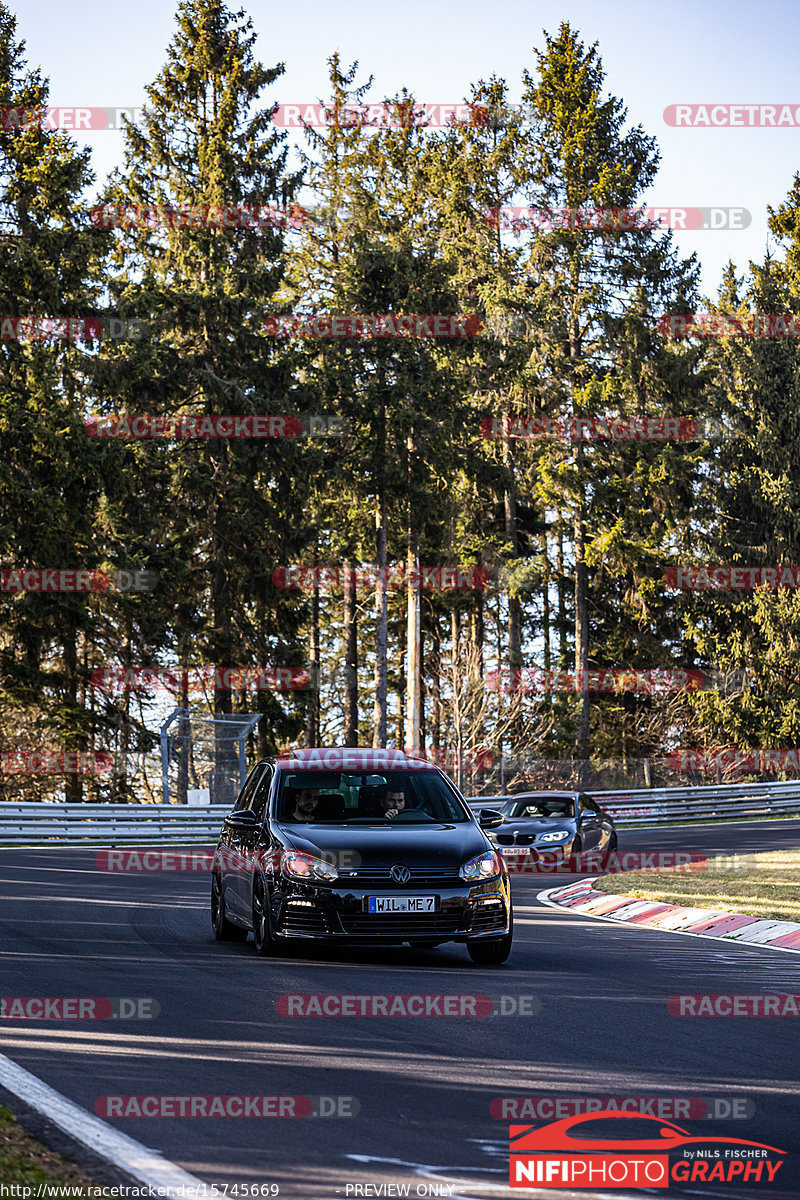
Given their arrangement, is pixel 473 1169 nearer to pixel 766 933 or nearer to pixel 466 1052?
pixel 466 1052

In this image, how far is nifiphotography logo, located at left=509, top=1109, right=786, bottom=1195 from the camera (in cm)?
557

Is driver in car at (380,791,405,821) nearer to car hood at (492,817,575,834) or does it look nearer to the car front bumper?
the car front bumper

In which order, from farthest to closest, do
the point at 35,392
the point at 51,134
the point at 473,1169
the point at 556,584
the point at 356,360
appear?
the point at 556,584 < the point at 356,360 < the point at 51,134 < the point at 35,392 < the point at 473,1169

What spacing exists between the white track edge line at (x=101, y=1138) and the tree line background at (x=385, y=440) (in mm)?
29490

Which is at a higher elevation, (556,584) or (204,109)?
(204,109)

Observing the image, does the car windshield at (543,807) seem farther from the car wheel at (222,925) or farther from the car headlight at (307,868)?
the car headlight at (307,868)

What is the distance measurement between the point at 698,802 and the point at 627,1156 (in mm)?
36146

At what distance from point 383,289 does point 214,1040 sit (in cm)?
3926

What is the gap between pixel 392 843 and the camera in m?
11.2

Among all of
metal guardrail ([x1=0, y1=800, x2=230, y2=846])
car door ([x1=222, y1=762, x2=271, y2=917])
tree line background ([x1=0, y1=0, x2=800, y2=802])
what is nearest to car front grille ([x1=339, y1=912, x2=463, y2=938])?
car door ([x1=222, y1=762, x2=271, y2=917])

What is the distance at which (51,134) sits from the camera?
42.0 meters

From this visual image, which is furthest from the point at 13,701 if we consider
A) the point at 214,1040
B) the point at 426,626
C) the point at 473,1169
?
the point at 473,1169

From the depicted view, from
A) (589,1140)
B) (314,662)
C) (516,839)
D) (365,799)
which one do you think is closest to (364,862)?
(365,799)

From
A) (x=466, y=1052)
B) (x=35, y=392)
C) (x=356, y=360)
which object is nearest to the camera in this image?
(x=466, y=1052)
